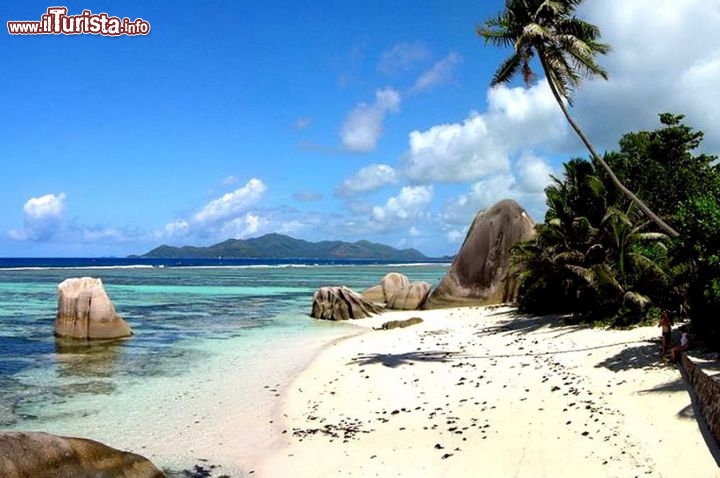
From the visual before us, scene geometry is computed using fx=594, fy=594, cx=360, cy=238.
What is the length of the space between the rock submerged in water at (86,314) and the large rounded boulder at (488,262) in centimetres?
1835

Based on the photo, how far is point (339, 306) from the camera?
106 ft

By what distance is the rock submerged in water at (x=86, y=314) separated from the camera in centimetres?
2395

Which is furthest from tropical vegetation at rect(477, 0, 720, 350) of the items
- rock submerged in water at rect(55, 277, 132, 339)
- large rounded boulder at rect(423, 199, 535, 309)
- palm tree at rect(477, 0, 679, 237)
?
rock submerged in water at rect(55, 277, 132, 339)

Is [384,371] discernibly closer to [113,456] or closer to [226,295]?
[113,456]

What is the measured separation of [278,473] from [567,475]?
455cm

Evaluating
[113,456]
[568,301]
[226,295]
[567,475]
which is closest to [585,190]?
[568,301]

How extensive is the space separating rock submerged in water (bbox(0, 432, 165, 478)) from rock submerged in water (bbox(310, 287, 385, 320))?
81.3ft

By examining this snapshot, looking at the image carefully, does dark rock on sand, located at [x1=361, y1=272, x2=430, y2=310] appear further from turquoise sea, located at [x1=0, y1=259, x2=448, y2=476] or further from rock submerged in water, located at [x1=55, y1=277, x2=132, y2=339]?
rock submerged in water, located at [x1=55, y1=277, x2=132, y2=339]

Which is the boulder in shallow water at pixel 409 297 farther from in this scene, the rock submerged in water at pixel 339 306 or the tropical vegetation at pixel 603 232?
the tropical vegetation at pixel 603 232

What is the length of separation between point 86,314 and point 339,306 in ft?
42.8

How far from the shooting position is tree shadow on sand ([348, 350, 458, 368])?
17523 mm

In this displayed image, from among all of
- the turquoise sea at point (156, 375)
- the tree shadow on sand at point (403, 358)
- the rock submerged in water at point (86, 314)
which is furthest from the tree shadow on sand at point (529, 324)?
the rock submerged in water at point (86, 314)

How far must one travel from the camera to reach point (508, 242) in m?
34.2

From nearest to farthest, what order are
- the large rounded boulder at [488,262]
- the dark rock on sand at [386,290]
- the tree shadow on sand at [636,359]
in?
the tree shadow on sand at [636,359], the large rounded boulder at [488,262], the dark rock on sand at [386,290]
